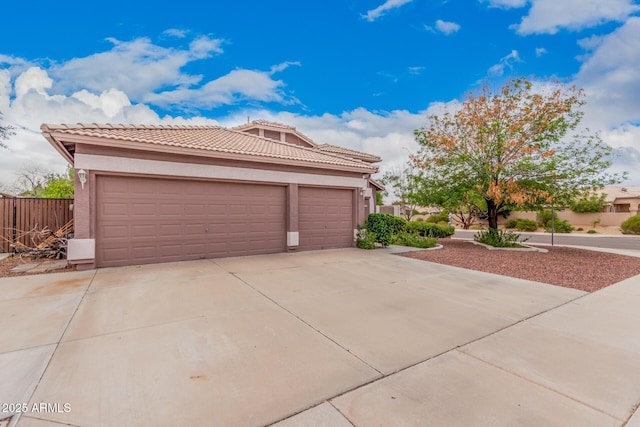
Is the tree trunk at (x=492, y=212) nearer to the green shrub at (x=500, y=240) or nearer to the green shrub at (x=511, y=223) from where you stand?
the green shrub at (x=500, y=240)

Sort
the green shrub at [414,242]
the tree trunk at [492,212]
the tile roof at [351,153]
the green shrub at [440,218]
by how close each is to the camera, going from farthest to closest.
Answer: the green shrub at [440,218] < the tile roof at [351,153] < the tree trunk at [492,212] < the green shrub at [414,242]

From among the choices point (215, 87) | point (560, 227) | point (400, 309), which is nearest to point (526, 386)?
point (400, 309)

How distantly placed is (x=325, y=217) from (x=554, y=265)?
7.53 meters

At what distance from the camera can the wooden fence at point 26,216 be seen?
9516 millimetres

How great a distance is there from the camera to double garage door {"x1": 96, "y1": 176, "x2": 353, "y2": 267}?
25.5 ft

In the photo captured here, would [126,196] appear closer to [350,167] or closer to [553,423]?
[350,167]

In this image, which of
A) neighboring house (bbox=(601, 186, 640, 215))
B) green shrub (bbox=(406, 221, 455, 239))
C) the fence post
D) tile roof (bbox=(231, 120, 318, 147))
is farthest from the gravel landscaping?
neighboring house (bbox=(601, 186, 640, 215))

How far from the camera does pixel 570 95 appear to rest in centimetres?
1133

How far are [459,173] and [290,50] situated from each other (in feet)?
31.5

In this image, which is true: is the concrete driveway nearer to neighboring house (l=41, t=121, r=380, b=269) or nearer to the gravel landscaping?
the gravel landscaping

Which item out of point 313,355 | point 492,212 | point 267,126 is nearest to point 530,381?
point 313,355

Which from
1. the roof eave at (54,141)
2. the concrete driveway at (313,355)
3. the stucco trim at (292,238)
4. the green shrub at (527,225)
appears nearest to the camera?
the concrete driveway at (313,355)

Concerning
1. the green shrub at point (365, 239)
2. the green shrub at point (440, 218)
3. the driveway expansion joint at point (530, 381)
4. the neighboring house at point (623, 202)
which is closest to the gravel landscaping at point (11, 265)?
the driveway expansion joint at point (530, 381)

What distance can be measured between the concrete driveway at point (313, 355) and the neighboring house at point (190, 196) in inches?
80.1
